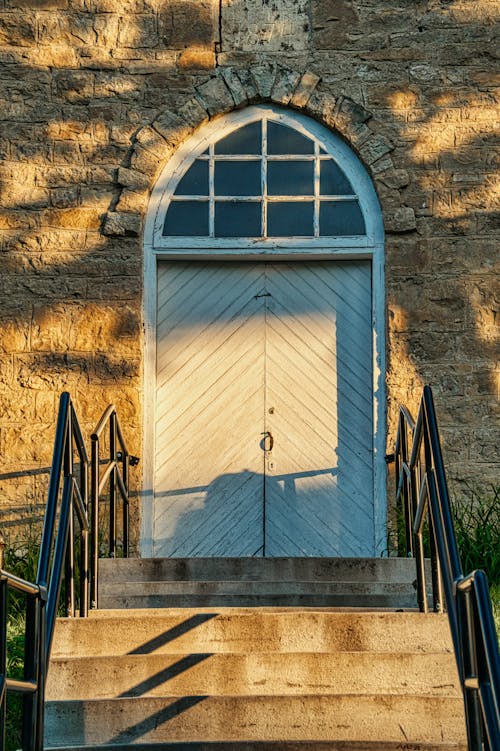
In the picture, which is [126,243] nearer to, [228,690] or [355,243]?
[355,243]

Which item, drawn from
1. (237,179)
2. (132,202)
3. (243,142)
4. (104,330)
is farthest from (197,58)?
(104,330)

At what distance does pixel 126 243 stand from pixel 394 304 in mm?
1961

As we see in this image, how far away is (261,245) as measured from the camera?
29.3ft

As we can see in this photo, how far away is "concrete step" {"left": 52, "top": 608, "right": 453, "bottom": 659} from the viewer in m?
5.61

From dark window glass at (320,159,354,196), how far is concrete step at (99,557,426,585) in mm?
3216

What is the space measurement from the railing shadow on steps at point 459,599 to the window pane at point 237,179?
289 cm

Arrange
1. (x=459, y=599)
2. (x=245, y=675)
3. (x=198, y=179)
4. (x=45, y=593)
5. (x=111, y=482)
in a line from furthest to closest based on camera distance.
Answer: (x=198, y=179) → (x=111, y=482) → (x=245, y=675) → (x=45, y=593) → (x=459, y=599)

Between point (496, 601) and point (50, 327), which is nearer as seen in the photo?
point (496, 601)

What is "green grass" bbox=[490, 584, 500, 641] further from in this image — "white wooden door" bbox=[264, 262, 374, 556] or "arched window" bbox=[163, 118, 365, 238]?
"arched window" bbox=[163, 118, 365, 238]

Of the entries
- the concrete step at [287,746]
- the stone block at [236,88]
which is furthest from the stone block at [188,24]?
the concrete step at [287,746]

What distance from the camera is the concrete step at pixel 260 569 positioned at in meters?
6.73

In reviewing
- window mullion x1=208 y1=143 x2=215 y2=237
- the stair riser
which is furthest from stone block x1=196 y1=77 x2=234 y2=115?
the stair riser

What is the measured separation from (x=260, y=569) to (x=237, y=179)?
333cm

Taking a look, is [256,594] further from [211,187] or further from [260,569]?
[211,187]
